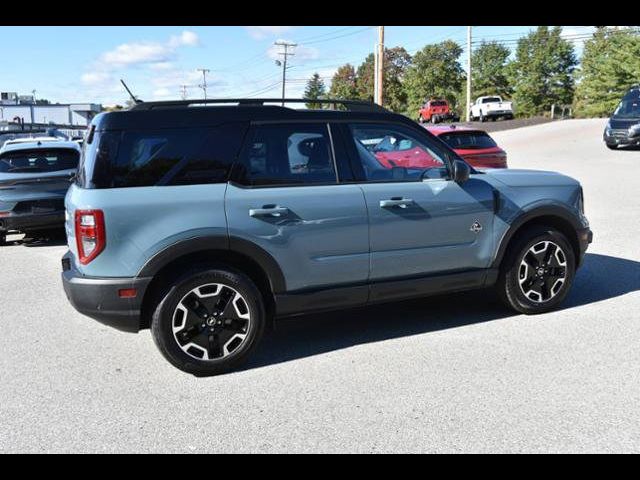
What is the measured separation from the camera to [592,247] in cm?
796

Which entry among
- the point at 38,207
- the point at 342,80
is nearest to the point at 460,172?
the point at 38,207

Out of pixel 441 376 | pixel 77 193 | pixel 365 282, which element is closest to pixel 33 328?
pixel 77 193

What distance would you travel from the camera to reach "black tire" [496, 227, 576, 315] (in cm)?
516

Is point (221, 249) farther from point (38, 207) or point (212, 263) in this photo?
point (38, 207)

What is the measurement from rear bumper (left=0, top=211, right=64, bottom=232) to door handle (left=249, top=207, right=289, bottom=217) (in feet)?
19.9

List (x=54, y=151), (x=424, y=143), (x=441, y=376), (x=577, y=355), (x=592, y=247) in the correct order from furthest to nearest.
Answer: (x=54, y=151), (x=592, y=247), (x=424, y=143), (x=577, y=355), (x=441, y=376)

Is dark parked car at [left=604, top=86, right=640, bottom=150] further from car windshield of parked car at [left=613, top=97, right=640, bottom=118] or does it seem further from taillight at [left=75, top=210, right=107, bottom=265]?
taillight at [left=75, top=210, right=107, bottom=265]

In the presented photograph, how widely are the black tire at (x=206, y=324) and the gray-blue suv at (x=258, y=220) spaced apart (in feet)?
0.03

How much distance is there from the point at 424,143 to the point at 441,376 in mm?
2002

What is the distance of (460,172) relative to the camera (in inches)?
188

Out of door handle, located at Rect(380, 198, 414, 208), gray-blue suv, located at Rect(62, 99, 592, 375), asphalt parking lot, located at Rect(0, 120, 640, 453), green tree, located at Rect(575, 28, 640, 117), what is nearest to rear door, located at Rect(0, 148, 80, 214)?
asphalt parking lot, located at Rect(0, 120, 640, 453)

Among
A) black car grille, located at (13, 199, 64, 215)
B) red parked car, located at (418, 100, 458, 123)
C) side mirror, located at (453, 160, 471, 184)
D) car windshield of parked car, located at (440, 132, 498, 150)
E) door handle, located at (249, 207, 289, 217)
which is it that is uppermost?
red parked car, located at (418, 100, 458, 123)

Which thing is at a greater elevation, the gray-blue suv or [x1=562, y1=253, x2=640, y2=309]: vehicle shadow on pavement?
the gray-blue suv
